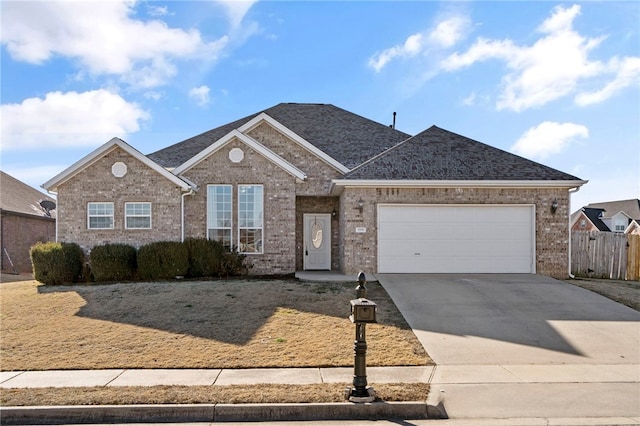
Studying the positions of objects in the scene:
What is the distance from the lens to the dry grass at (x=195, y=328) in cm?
720

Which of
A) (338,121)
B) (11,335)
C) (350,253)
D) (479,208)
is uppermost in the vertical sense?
(338,121)

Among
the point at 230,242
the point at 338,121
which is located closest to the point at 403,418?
the point at 230,242

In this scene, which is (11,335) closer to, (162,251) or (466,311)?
(162,251)

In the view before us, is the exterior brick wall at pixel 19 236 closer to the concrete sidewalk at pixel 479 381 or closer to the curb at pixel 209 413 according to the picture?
the concrete sidewalk at pixel 479 381

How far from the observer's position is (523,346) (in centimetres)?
788

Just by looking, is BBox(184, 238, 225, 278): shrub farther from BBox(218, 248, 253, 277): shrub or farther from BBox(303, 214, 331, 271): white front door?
Result: BBox(303, 214, 331, 271): white front door

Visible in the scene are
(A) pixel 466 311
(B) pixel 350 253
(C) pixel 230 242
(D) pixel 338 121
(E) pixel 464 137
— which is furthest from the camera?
(D) pixel 338 121

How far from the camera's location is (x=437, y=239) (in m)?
14.3

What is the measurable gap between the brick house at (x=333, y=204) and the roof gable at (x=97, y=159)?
0.04m

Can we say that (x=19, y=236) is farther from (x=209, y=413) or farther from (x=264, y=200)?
(x=209, y=413)

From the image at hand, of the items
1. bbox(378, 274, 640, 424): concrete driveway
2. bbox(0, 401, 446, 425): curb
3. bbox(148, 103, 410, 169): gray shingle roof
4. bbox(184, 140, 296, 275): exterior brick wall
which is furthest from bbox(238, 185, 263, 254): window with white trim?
bbox(0, 401, 446, 425): curb

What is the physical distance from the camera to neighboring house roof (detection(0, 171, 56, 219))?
2333 cm

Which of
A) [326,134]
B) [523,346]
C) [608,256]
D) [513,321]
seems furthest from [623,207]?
[523,346]

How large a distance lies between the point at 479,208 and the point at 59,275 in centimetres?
1393
